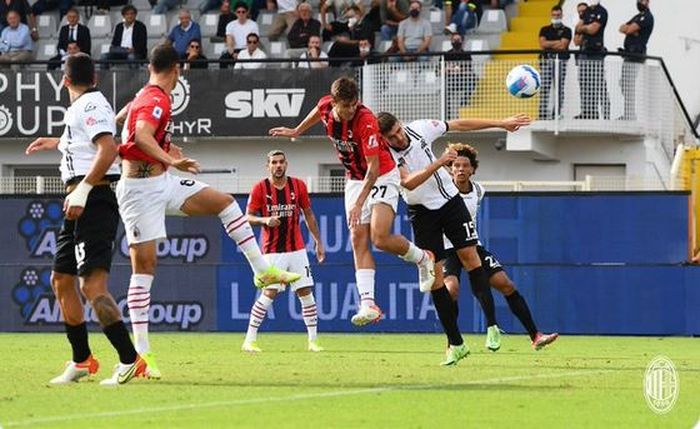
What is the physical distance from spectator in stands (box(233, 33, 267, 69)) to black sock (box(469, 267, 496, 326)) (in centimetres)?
1240

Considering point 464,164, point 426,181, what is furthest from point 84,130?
point 464,164

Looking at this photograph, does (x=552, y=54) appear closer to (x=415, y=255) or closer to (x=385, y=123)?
(x=385, y=123)

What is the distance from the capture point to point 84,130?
12969 millimetres

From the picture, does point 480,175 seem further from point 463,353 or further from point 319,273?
point 463,353

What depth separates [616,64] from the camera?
94.7 feet

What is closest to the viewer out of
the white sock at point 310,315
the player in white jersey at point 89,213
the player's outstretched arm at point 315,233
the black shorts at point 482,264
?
the player in white jersey at point 89,213

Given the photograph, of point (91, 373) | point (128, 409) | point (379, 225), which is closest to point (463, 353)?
point (379, 225)

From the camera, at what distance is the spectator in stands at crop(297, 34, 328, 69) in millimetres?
29859

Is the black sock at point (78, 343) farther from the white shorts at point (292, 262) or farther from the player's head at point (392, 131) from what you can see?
the white shorts at point (292, 262)

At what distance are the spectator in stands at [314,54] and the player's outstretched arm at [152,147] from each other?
656 inches

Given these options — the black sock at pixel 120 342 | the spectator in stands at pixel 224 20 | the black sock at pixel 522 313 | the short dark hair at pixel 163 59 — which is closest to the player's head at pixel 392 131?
the black sock at pixel 522 313

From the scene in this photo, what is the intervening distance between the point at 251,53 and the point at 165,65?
1717cm

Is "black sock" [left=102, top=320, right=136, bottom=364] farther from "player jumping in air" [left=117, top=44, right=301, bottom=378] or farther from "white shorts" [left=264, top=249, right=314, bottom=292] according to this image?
"white shorts" [left=264, top=249, right=314, bottom=292]

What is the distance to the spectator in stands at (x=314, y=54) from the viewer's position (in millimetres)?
29859
